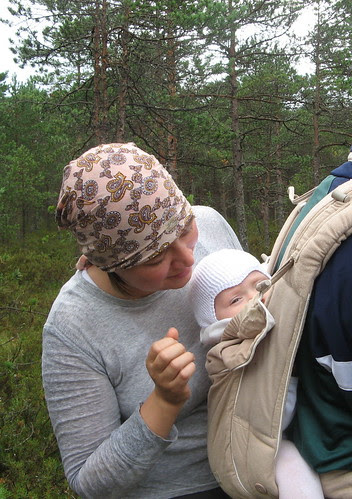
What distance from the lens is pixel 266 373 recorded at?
1.09 metres

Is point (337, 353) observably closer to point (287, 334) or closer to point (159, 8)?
point (287, 334)

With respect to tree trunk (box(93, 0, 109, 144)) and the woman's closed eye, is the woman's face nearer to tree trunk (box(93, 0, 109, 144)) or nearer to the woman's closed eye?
the woman's closed eye

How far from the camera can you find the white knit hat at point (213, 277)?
4.80 ft

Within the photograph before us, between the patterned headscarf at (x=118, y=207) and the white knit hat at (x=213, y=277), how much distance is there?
1.06ft

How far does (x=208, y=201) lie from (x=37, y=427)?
45.4 ft

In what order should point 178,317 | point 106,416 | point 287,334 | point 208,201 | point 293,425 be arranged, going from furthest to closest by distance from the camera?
point 208,201 → point 178,317 → point 106,416 → point 293,425 → point 287,334

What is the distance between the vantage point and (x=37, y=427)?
4809 millimetres

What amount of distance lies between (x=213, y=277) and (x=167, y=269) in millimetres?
282

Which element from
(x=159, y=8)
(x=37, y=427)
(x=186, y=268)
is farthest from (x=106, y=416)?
(x=159, y=8)

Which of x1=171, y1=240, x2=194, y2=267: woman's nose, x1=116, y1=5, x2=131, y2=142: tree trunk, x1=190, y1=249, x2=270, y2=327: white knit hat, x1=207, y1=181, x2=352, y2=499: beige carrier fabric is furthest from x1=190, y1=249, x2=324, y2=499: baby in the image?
x1=116, y1=5, x2=131, y2=142: tree trunk

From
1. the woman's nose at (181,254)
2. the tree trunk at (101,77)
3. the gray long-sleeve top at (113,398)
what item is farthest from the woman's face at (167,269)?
the tree trunk at (101,77)

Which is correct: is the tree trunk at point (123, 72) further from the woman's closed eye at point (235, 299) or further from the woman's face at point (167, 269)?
the woman's face at point (167, 269)

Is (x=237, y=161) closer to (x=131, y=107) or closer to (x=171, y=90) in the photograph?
(x=171, y=90)

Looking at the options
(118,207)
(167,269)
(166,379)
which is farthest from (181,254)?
(166,379)
